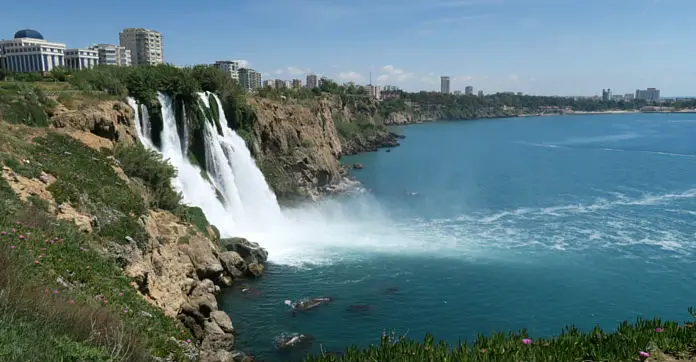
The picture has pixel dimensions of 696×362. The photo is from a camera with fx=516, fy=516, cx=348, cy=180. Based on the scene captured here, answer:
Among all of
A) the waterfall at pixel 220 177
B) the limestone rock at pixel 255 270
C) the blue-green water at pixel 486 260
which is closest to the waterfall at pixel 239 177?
the waterfall at pixel 220 177

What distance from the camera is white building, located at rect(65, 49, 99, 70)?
117m

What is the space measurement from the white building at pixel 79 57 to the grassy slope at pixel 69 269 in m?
110

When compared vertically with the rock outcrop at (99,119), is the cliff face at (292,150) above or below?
below

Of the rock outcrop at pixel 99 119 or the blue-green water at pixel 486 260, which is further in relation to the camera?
the rock outcrop at pixel 99 119

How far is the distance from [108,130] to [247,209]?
12325 mm

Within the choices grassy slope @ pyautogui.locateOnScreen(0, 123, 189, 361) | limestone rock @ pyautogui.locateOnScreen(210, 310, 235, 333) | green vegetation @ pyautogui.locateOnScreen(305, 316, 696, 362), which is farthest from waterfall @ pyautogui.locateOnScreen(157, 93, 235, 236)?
green vegetation @ pyautogui.locateOnScreen(305, 316, 696, 362)

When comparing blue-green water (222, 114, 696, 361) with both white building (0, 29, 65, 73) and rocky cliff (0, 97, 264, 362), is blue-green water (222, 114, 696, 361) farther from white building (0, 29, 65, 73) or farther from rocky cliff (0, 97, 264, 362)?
white building (0, 29, 65, 73)

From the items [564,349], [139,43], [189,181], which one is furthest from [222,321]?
[139,43]

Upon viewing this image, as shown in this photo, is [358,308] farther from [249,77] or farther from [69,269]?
[249,77]

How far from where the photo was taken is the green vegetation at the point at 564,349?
840 centimetres

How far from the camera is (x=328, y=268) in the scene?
2672 cm

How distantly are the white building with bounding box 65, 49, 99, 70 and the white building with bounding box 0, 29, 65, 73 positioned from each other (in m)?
3.71

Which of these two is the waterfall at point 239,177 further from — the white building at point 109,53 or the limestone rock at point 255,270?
the white building at point 109,53

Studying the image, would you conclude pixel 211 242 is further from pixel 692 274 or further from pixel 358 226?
pixel 692 274
